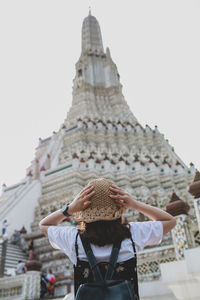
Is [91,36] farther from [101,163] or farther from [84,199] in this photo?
[84,199]

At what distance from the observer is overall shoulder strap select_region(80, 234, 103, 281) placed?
5.15ft

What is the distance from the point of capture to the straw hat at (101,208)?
1.76 m

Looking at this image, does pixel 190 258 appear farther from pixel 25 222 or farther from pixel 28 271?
pixel 25 222

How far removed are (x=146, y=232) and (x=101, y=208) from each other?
0.36 meters

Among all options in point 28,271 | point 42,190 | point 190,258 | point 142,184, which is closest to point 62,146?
point 42,190

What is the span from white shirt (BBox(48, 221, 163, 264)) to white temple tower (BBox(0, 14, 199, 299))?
5.56 metres

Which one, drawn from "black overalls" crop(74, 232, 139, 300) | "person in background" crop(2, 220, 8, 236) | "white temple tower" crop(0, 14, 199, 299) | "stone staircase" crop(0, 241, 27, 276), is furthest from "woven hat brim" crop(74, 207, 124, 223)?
"person in background" crop(2, 220, 8, 236)

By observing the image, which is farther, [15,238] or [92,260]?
[15,238]

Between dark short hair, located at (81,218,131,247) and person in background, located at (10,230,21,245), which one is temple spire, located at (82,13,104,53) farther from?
dark short hair, located at (81,218,131,247)

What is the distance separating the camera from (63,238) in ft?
6.03

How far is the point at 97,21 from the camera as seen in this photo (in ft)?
152

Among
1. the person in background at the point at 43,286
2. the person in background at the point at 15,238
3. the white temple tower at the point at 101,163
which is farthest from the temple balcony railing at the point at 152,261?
the person in background at the point at 15,238

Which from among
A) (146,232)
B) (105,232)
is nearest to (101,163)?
(146,232)

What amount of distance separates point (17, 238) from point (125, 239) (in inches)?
514
